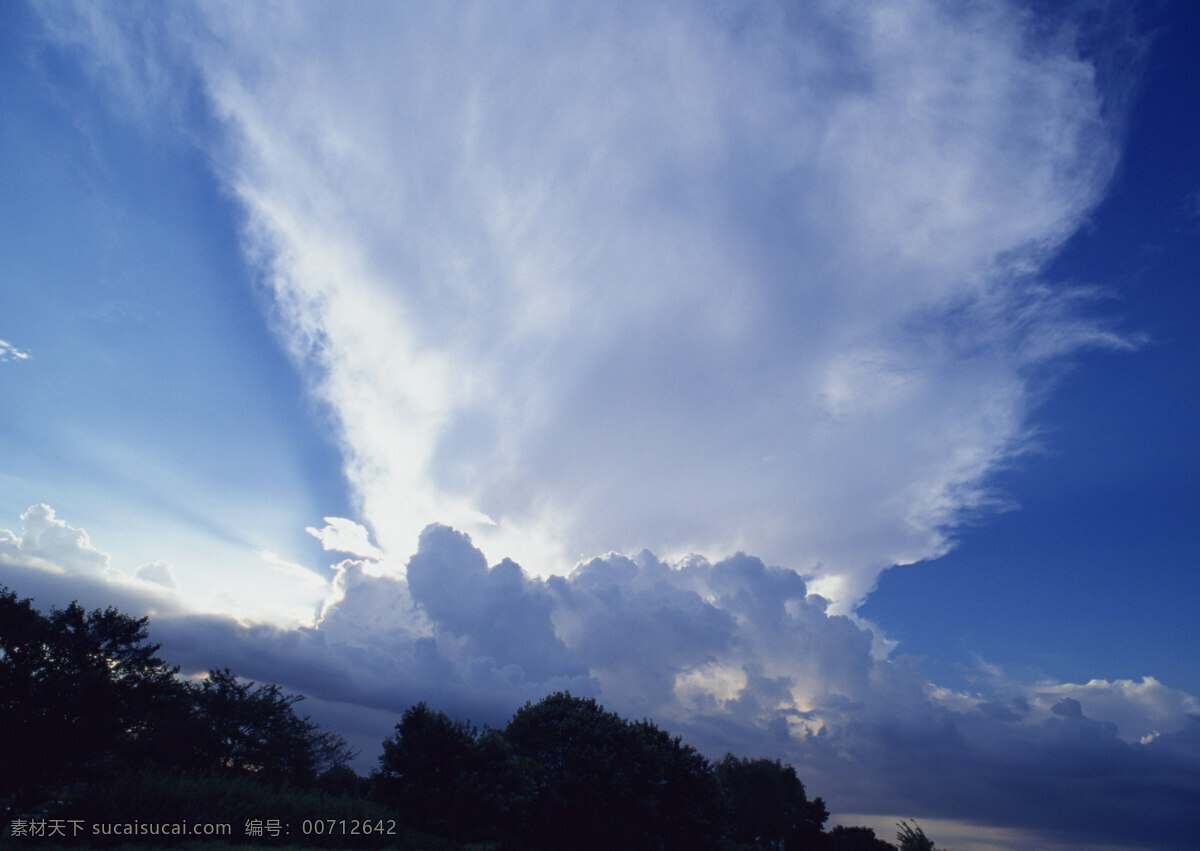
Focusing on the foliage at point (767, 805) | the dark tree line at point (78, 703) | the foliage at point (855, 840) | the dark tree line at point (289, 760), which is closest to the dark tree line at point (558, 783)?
the dark tree line at point (289, 760)

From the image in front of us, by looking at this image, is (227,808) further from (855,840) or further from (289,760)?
(855,840)

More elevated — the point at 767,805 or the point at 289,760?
the point at 767,805

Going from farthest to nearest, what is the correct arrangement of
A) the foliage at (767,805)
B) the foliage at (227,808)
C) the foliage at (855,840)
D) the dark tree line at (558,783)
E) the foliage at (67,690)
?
the foliage at (855,840)
the foliage at (767,805)
the dark tree line at (558,783)
the foliage at (67,690)
the foliage at (227,808)

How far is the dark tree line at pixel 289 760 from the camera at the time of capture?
38.1m

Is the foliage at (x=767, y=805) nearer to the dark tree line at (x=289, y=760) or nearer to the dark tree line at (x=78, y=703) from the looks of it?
the dark tree line at (x=289, y=760)

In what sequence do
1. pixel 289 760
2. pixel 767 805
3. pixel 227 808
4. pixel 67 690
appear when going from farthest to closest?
pixel 767 805 → pixel 289 760 → pixel 67 690 → pixel 227 808

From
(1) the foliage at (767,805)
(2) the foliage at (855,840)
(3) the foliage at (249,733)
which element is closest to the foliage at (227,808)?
(3) the foliage at (249,733)

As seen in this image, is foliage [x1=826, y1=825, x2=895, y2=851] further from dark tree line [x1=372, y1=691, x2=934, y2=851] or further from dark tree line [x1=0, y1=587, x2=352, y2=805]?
dark tree line [x1=0, y1=587, x2=352, y2=805]

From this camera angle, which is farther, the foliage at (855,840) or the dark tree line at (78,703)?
the foliage at (855,840)

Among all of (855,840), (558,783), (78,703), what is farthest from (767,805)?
(78,703)

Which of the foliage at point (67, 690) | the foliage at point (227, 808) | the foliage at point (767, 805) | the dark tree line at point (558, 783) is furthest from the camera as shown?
the foliage at point (767, 805)

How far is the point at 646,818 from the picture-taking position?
5606 cm

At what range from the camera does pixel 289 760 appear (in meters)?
68.1

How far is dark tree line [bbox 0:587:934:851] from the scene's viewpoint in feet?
125
